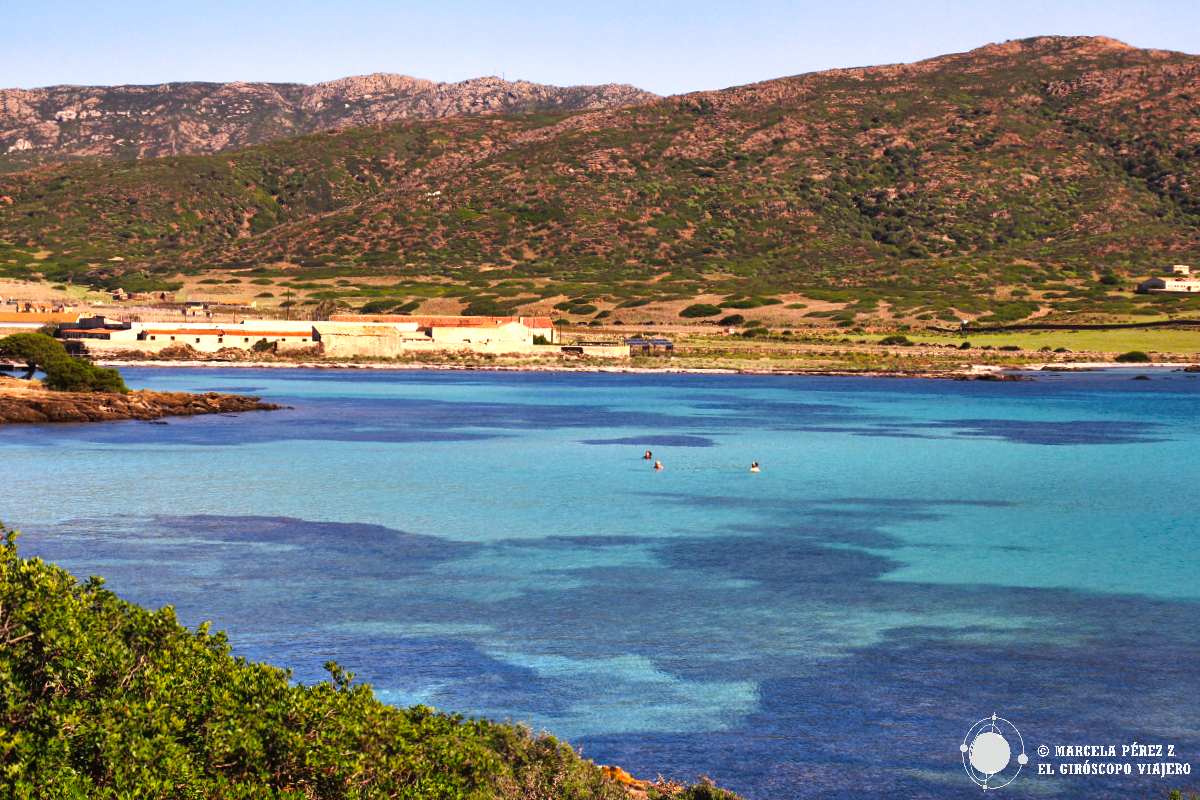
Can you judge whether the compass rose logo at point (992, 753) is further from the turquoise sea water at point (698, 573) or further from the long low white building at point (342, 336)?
the long low white building at point (342, 336)

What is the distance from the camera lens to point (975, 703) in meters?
19.6

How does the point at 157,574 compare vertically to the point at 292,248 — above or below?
below

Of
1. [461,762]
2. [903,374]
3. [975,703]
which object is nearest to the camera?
[461,762]

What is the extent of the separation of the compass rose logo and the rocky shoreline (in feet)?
184

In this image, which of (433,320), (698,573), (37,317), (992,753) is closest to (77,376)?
(37,317)

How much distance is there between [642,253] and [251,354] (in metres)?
81.0

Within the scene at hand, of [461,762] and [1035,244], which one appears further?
[1035,244]

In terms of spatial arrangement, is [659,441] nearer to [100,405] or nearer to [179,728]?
[100,405]

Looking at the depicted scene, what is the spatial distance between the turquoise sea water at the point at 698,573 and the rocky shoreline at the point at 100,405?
3.51 m

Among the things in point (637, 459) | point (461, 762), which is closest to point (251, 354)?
point (637, 459)

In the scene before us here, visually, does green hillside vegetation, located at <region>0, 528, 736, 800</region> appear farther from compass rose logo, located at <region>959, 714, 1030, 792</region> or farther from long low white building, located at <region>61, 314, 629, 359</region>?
long low white building, located at <region>61, 314, 629, 359</region>

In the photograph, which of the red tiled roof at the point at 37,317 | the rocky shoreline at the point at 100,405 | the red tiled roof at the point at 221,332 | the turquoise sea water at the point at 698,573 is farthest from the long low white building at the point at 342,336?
the turquoise sea water at the point at 698,573

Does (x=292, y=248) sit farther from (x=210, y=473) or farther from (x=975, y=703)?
(x=975, y=703)

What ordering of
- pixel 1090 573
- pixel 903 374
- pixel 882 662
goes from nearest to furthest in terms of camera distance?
pixel 882 662, pixel 1090 573, pixel 903 374
